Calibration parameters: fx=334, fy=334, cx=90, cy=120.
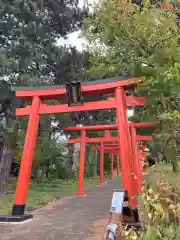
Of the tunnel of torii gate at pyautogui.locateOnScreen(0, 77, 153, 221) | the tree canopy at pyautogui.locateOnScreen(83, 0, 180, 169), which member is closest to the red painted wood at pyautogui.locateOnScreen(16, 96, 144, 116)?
the tunnel of torii gate at pyautogui.locateOnScreen(0, 77, 153, 221)

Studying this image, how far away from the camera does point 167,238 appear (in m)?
3.58

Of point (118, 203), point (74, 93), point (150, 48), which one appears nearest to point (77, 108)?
point (74, 93)

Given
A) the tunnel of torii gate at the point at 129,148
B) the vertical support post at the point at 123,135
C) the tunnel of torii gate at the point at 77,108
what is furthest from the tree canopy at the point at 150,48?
the tunnel of torii gate at the point at 129,148

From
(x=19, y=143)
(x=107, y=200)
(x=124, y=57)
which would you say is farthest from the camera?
(x=19, y=143)

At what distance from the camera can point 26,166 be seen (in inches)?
310

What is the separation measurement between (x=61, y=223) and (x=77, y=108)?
2728 millimetres

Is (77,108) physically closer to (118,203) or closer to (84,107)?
(84,107)

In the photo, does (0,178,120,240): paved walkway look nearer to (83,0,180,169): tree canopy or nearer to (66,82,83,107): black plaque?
(83,0,180,169): tree canopy

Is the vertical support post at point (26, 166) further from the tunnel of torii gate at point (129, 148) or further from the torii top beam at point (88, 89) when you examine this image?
the tunnel of torii gate at point (129, 148)

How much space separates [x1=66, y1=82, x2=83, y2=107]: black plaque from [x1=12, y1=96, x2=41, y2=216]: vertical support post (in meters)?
0.85

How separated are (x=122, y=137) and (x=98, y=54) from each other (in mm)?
1910

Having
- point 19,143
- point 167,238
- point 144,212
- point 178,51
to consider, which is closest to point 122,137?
point 178,51

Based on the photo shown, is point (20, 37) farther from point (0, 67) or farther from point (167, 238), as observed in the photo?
point (167, 238)

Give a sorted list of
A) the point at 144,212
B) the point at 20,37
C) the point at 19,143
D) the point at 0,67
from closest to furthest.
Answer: the point at 144,212
the point at 0,67
the point at 20,37
the point at 19,143
